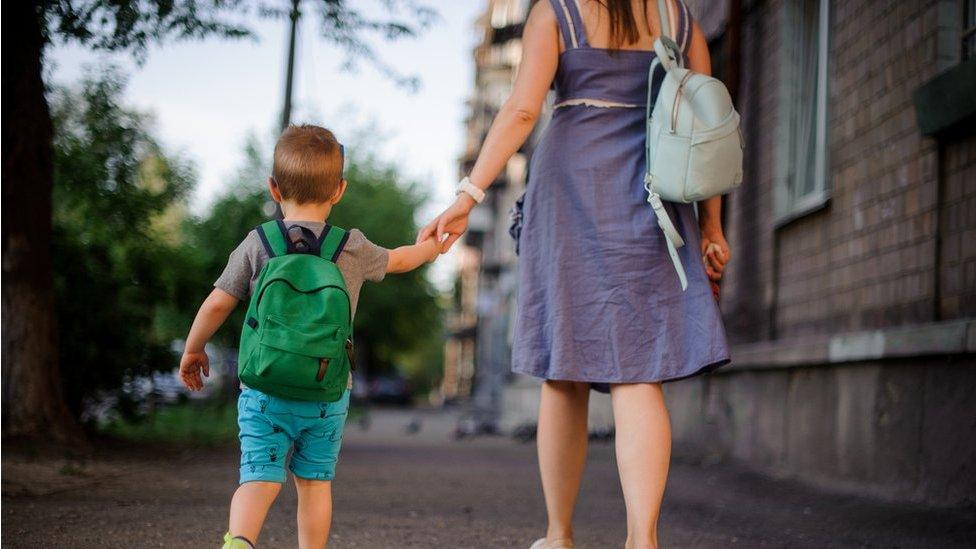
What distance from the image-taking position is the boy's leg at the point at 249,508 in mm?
2932

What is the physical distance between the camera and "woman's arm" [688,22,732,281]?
367 cm

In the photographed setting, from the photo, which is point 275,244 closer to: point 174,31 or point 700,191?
point 700,191

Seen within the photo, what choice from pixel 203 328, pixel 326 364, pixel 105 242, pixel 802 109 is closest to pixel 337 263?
pixel 326 364

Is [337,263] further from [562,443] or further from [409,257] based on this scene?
[562,443]

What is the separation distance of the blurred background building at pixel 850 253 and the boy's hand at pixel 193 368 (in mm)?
3452

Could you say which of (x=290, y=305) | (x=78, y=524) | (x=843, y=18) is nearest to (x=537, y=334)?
(x=290, y=305)

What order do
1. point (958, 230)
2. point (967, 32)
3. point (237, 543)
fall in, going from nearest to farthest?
point (237, 543) → point (958, 230) → point (967, 32)

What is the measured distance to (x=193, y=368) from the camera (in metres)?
3.21

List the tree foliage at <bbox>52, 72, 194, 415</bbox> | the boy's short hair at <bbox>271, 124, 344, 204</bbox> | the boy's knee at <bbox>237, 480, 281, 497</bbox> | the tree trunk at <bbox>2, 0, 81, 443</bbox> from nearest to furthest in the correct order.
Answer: the boy's knee at <bbox>237, 480, 281, 497</bbox> < the boy's short hair at <bbox>271, 124, 344, 204</bbox> < the tree trunk at <bbox>2, 0, 81, 443</bbox> < the tree foliage at <bbox>52, 72, 194, 415</bbox>

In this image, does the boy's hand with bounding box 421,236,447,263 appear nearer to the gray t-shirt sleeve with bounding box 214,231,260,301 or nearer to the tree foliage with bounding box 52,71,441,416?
the gray t-shirt sleeve with bounding box 214,231,260,301

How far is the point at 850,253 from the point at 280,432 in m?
5.03

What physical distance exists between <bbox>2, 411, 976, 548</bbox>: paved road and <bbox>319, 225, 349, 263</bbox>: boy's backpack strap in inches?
61.8

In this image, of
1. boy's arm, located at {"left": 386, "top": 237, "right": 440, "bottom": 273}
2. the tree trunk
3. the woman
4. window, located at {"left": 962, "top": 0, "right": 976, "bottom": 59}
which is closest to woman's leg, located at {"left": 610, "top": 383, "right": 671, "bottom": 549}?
the woman

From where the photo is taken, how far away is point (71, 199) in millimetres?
9117
